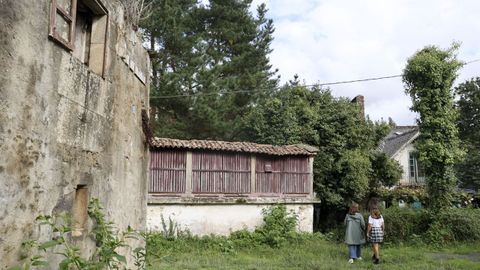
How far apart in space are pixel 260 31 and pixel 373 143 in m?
9.98

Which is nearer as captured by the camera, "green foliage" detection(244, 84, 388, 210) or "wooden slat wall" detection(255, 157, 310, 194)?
"wooden slat wall" detection(255, 157, 310, 194)

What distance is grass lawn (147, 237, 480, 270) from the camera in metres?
9.63

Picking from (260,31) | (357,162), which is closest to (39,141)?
(357,162)

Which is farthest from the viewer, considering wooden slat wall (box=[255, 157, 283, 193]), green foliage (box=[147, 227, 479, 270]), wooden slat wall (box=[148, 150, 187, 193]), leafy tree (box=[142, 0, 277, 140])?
leafy tree (box=[142, 0, 277, 140])

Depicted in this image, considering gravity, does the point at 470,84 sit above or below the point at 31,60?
above

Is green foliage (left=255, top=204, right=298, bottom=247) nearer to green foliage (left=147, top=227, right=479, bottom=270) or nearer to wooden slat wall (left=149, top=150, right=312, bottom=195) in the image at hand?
green foliage (left=147, top=227, right=479, bottom=270)

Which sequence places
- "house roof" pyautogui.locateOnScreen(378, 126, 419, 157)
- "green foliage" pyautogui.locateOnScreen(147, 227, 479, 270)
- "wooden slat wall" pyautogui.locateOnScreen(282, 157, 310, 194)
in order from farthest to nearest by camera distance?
"house roof" pyautogui.locateOnScreen(378, 126, 419, 157) < "wooden slat wall" pyautogui.locateOnScreen(282, 157, 310, 194) < "green foliage" pyautogui.locateOnScreen(147, 227, 479, 270)

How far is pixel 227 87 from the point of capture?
2081 centimetres

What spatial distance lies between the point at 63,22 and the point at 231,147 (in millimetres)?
9709

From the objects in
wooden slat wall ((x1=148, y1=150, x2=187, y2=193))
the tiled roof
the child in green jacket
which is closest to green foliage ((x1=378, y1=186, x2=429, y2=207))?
the tiled roof

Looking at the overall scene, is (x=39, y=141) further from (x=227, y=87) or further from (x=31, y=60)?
(x=227, y=87)

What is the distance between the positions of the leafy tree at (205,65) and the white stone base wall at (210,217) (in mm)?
7172

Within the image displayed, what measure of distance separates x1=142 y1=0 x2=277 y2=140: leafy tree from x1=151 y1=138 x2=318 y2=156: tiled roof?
18.8 feet

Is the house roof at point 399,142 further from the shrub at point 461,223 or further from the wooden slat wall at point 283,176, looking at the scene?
the wooden slat wall at point 283,176
